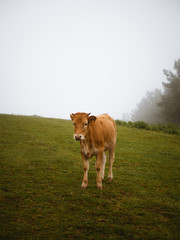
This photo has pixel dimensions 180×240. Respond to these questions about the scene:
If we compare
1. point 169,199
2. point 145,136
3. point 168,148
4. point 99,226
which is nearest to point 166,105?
point 145,136

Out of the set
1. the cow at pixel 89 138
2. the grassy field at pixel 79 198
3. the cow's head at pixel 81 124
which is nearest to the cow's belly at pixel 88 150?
the cow at pixel 89 138

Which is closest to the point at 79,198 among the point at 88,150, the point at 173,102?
the point at 88,150

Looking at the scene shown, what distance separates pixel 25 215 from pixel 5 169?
3343 mm

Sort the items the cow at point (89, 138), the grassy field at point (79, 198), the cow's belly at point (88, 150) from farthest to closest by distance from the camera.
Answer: the cow's belly at point (88, 150) < the cow at point (89, 138) < the grassy field at point (79, 198)

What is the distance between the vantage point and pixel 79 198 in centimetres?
513

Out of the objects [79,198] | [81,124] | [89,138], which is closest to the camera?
[79,198]

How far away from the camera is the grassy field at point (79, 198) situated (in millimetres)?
3680

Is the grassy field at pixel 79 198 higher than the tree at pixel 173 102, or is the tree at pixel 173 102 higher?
the tree at pixel 173 102

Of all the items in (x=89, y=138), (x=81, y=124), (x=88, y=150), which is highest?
(x=81, y=124)

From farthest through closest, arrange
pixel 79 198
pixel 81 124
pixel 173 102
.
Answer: pixel 173 102 < pixel 81 124 < pixel 79 198

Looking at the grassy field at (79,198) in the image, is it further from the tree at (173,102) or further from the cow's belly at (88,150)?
the tree at (173,102)

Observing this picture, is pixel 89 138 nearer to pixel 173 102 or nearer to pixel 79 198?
pixel 79 198

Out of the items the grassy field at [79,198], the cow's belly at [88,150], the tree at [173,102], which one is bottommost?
the grassy field at [79,198]

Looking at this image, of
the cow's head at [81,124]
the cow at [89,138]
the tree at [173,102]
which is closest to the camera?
the cow's head at [81,124]
